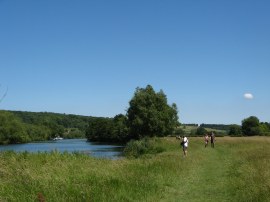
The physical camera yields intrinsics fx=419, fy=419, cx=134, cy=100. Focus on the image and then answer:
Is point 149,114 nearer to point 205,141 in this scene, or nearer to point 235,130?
point 205,141

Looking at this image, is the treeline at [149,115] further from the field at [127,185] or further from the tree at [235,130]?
the tree at [235,130]

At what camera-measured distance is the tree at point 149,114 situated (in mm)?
81938

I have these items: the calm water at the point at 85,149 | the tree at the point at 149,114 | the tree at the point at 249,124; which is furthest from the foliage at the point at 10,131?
the tree at the point at 249,124

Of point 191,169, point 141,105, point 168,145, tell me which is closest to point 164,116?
point 141,105

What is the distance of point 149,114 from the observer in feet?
269

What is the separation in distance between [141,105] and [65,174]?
68.3m

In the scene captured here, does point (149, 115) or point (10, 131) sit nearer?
point (149, 115)

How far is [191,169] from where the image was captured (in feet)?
69.1

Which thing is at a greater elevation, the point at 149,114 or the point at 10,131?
the point at 149,114

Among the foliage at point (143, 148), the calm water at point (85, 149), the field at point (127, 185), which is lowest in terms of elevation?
the field at point (127, 185)

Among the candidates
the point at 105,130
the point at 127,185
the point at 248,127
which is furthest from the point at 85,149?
the point at 248,127

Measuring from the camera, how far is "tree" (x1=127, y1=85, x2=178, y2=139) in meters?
81.9

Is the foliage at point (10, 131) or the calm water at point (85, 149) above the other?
the foliage at point (10, 131)

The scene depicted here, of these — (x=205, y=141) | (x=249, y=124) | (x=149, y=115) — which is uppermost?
(x=249, y=124)
